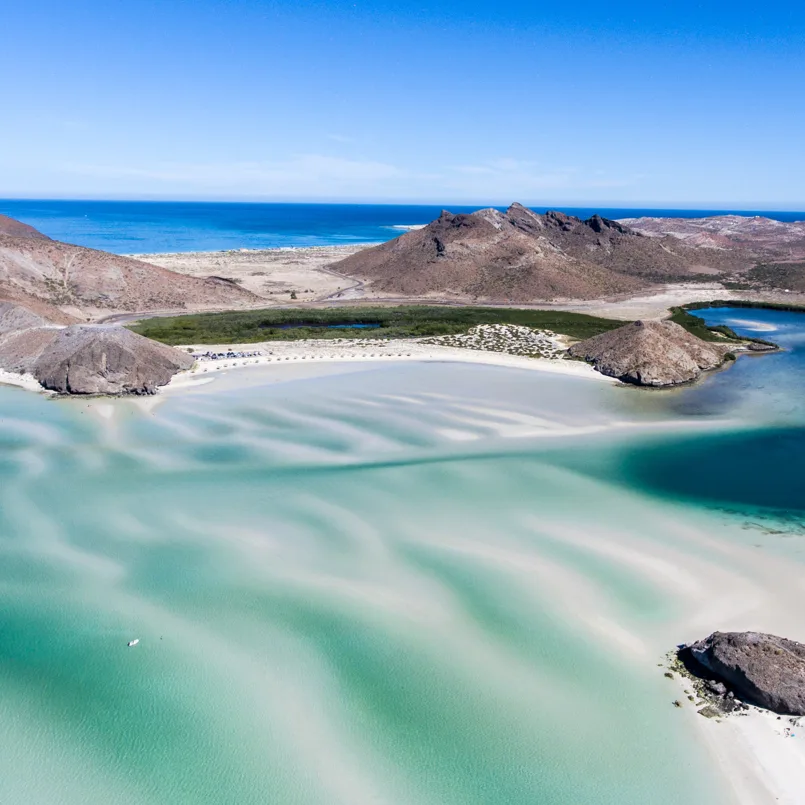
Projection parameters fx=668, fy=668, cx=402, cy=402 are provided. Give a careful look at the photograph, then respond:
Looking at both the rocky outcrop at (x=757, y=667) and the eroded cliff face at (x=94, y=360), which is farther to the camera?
the eroded cliff face at (x=94, y=360)

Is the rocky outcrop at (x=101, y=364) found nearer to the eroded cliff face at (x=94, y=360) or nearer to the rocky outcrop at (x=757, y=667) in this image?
the eroded cliff face at (x=94, y=360)

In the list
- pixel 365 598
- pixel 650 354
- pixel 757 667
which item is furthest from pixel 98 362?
pixel 757 667

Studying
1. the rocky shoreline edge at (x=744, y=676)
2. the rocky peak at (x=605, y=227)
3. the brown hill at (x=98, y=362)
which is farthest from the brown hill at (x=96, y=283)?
the rocky peak at (x=605, y=227)

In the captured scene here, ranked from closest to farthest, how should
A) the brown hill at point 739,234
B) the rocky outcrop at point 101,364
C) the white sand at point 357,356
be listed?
the rocky outcrop at point 101,364 → the white sand at point 357,356 → the brown hill at point 739,234

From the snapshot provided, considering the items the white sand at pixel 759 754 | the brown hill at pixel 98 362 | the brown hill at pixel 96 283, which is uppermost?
the brown hill at pixel 96 283

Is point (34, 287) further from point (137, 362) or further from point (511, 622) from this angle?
point (511, 622)

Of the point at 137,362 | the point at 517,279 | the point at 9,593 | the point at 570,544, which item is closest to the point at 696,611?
the point at 570,544
